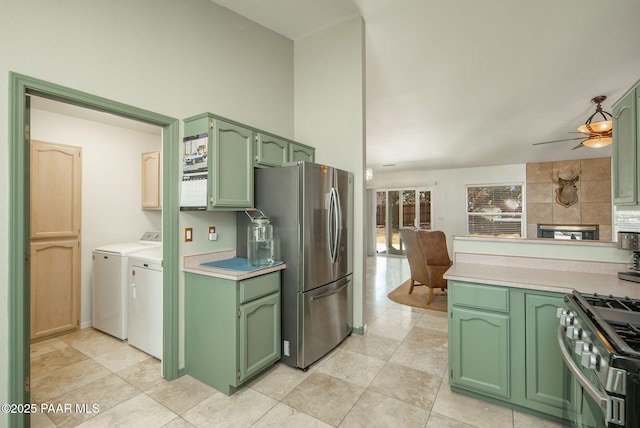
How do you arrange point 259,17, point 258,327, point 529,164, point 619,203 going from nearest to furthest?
1. point 619,203
2. point 258,327
3. point 259,17
4. point 529,164

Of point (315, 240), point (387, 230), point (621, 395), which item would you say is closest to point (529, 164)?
point (387, 230)

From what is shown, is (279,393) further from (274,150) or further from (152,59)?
(152,59)

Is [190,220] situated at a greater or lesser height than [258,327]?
greater

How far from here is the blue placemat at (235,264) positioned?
221 cm

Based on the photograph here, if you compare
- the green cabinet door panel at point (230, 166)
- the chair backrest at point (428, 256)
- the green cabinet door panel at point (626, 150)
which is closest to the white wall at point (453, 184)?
the chair backrest at point (428, 256)

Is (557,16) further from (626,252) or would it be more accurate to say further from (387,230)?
(387,230)

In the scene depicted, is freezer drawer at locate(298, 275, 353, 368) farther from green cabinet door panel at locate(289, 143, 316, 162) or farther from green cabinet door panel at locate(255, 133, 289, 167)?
green cabinet door panel at locate(289, 143, 316, 162)

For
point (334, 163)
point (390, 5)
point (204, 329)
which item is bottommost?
point (204, 329)

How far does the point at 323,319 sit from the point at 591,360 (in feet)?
6.02

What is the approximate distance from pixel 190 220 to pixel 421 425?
7.24ft

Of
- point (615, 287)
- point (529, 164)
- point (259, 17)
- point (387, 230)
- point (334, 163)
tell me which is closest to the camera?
point (615, 287)

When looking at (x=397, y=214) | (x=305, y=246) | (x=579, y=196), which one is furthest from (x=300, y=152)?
(x=579, y=196)

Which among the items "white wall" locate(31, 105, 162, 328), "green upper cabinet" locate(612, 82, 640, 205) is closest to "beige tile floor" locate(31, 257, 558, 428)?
"white wall" locate(31, 105, 162, 328)

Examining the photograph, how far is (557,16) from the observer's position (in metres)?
2.60
